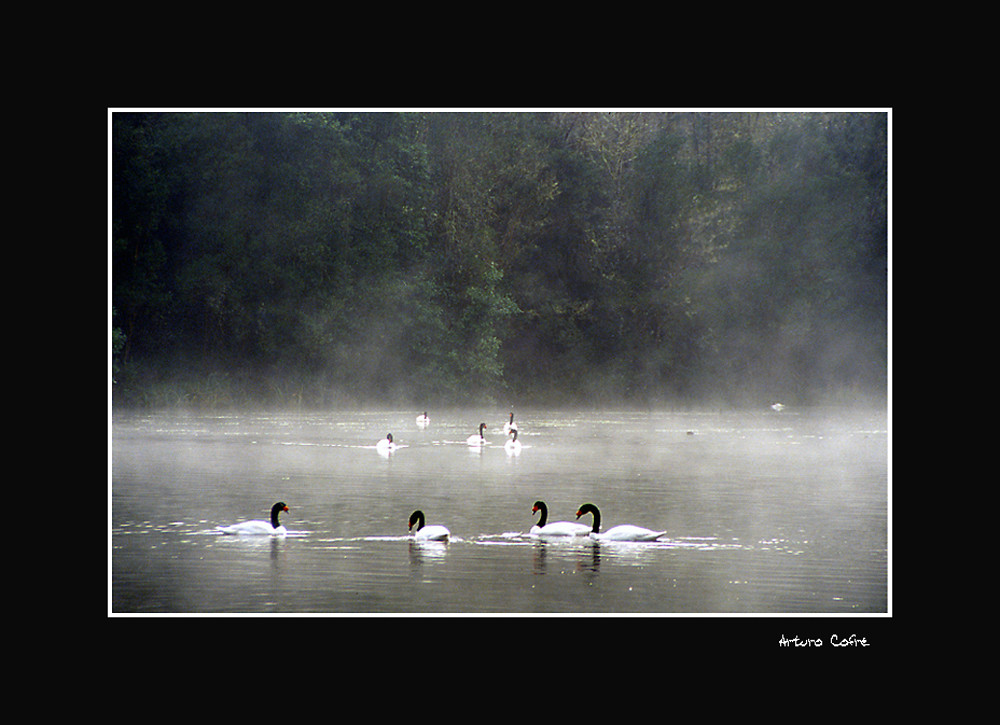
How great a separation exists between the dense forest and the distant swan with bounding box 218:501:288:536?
895cm

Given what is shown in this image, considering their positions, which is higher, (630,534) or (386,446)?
(386,446)

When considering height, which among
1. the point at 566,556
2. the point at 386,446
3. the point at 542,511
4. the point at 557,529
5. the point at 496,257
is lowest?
the point at 566,556

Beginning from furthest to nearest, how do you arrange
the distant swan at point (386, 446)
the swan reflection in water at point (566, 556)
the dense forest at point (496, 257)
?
the dense forest at point (496, 257) → the distant swan at point (386, 446) → the swan reflection in water at point (566, 556)

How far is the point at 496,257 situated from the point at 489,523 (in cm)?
1329

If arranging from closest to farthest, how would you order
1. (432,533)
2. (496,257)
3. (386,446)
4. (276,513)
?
(432,533)
(276,513)
(386,446)
(496,257)

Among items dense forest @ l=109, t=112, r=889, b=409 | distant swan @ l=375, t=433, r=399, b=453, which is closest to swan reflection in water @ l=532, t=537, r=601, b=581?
distant swan @ l=375, t=433, r=399, b=453

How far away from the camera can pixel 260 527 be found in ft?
33.2

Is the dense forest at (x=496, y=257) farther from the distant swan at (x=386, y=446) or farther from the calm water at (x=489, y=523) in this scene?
the distant swan at (x=386, y=446)

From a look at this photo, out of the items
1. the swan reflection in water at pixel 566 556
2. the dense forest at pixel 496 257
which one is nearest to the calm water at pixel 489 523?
the swan reflection in water at pixel 566 556

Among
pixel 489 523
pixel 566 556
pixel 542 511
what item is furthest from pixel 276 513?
pixel 566 556

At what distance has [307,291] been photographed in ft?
69.3

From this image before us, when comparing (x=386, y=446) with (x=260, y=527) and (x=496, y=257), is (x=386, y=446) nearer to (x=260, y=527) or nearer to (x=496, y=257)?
(x=496, y=257)

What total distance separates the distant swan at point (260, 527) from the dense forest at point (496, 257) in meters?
8.95

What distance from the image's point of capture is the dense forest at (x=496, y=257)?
20000mm
